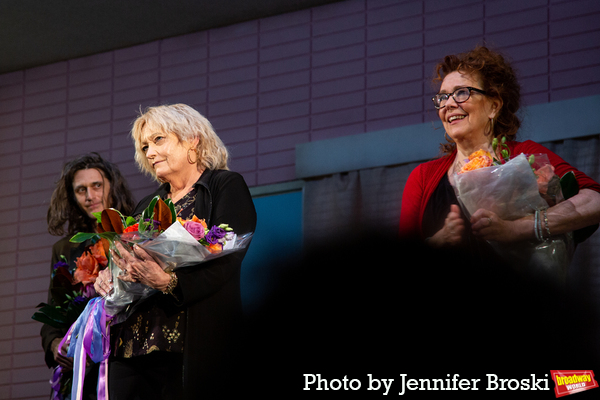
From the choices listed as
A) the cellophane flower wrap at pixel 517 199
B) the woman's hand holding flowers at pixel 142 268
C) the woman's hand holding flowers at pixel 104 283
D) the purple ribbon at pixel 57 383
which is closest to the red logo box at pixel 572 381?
the cellophane flower wrap at pixel 517 199

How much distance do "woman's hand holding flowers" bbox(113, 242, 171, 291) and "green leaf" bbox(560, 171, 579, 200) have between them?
1013 millimetres

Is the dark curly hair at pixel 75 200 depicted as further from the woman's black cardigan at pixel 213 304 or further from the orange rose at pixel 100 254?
the woman's black cardigan at pixel 213 304

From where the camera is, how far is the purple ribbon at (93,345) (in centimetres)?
206

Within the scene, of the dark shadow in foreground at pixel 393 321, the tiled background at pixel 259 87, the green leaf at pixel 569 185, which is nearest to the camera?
the dark shadow in foreground at pixel 393 321

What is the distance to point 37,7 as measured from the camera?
14.3 feet

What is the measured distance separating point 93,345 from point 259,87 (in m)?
2.65

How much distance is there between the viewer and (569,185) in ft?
6.06

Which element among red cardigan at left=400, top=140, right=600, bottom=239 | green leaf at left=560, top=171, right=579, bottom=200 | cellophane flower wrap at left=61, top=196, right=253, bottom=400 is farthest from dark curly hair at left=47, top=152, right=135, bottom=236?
green leaf at left=560, top=171, right=579, bottom=200

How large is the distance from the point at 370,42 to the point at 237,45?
0.85 m

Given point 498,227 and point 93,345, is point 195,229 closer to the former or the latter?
point 93,345

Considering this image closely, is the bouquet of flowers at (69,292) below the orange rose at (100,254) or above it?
below

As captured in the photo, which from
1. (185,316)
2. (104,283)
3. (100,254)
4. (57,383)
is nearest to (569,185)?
(185,316)

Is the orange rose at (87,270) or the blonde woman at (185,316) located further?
the orange rose at (87,270)

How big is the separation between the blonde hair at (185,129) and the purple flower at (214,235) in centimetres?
42
